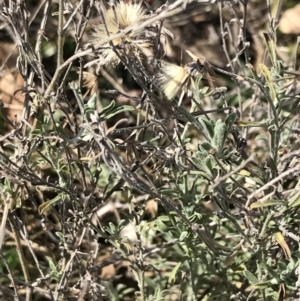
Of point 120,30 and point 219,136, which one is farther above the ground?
point 120,30

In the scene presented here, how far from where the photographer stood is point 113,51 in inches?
43.2

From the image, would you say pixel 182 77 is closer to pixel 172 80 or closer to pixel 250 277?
pixel 172 80

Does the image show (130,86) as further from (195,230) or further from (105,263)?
(195,230)

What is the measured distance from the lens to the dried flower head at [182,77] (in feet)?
3.52

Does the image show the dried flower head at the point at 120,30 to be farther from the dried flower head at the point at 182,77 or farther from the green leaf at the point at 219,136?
the green leaf at the point at 219,136

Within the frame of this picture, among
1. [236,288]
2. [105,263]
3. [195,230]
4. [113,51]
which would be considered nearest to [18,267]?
[105,263]

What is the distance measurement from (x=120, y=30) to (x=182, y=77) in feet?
0.42

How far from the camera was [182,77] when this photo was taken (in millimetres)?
1076

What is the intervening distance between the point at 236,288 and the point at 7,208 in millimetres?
605

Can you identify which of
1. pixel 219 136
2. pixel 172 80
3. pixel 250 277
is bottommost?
pixel 250 277

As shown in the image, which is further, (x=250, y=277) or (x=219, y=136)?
(x=250, y=277)

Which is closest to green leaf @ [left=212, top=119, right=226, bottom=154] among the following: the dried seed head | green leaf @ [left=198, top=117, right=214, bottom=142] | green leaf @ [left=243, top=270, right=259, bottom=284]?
green leaf @ [left=198, top=117, right=214, bottom=142]

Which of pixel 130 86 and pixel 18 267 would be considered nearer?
pixel 18 267

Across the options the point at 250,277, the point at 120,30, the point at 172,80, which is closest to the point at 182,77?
the point at 172,80
